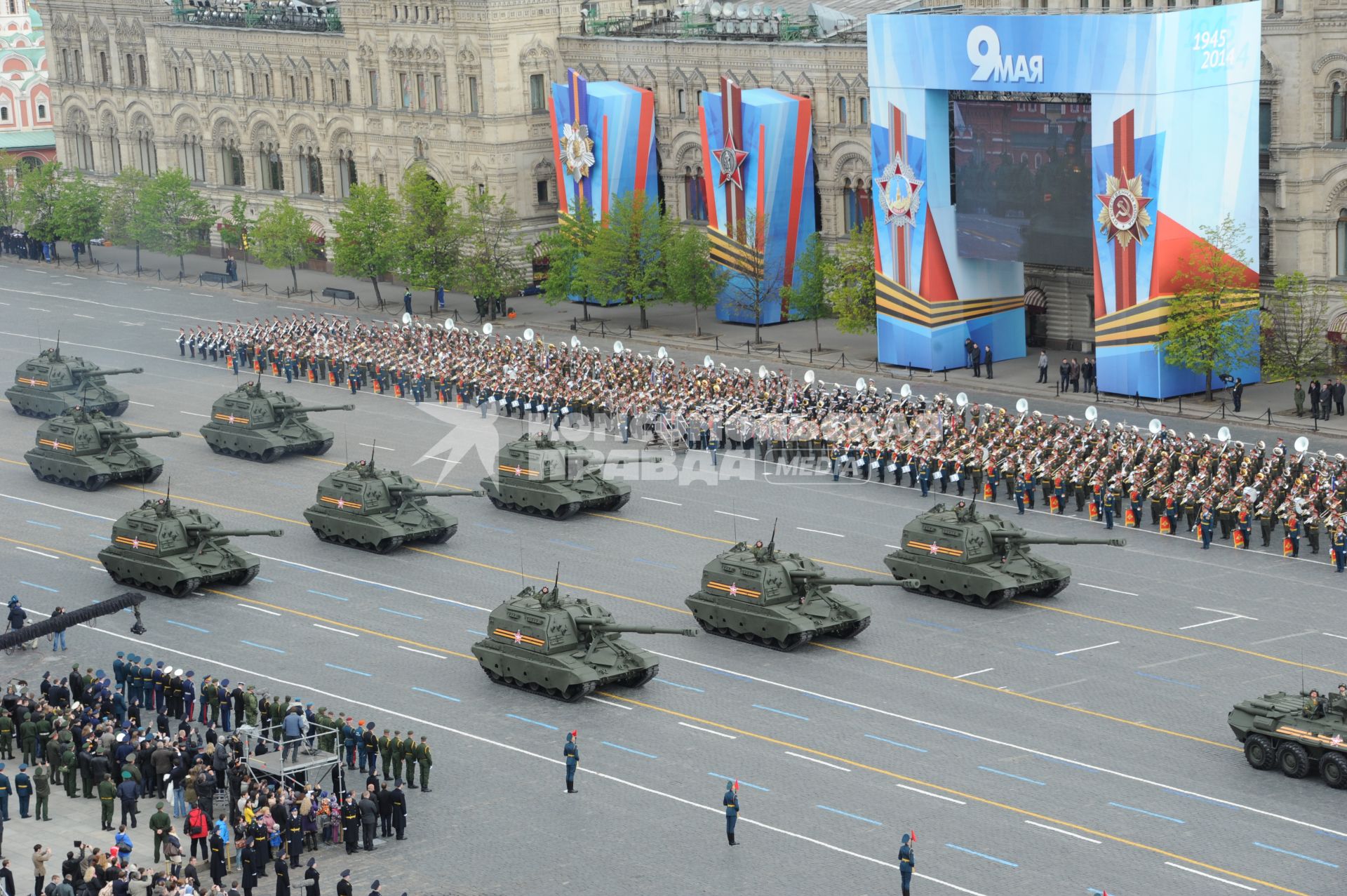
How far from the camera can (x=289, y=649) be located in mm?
56000

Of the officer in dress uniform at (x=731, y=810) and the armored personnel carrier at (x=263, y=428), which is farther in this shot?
the armored personnel carrier at (x=263, y=428)

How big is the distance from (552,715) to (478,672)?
369 cm

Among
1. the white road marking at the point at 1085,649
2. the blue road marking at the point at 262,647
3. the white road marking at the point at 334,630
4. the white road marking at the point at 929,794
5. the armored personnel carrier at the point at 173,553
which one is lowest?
the white road marking at the point at 929,794

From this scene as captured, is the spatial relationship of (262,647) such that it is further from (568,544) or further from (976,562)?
(976,562)

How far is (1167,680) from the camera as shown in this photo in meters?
51.2

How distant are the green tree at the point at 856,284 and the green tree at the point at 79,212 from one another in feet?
159

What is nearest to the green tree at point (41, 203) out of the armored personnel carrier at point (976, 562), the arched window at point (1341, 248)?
the arched window at point (1341, 248)

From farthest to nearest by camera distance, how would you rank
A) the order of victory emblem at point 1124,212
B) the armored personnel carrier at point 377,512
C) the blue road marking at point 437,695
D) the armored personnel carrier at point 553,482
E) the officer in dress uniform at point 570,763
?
the order of victory emblem at point 1124,212
the armored personnel carrier at point 553,482
the armored personnel carrier at point 377,512
the blue road marking at point 437,695
the officer in dress uniform at point 570,763

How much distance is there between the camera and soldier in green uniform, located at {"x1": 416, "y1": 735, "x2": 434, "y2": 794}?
46438 millimetres


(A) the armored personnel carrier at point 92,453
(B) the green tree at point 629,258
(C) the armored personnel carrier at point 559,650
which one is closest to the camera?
(C) the armored personnel carrier at point 559,650

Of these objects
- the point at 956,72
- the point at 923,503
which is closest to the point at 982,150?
the point at 956,72

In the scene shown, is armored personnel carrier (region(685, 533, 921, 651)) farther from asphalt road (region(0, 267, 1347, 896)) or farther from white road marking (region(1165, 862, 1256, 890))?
white road marking (region(1165, 862, 1256, 890))

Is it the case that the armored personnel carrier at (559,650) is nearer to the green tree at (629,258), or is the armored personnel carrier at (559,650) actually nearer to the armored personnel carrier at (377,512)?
the armored personnel carrier at (377,512)

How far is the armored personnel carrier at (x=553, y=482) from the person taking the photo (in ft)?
220
